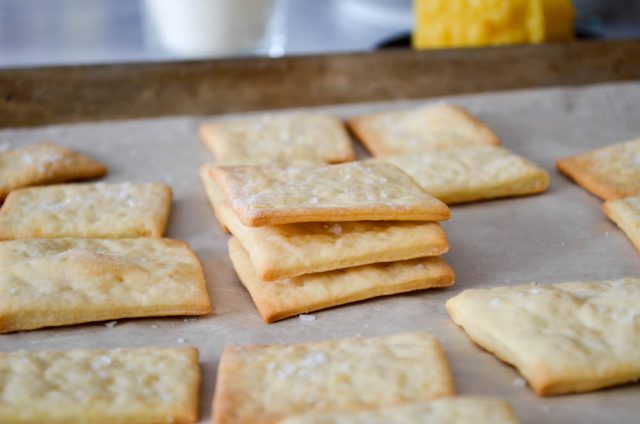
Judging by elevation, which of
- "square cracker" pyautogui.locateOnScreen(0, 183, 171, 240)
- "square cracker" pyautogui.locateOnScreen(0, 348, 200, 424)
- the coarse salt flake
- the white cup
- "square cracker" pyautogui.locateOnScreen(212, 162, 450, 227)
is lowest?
the coarse salt flake

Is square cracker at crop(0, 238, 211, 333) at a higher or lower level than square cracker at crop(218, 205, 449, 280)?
lower

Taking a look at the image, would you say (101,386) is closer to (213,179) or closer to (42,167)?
(213,179)

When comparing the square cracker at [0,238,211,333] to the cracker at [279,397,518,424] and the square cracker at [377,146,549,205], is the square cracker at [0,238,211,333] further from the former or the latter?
the square cracker at [377,146,549,205]

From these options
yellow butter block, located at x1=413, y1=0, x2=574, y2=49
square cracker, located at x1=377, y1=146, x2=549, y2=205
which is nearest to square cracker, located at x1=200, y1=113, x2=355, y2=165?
square cracker, located at x1=377, y1=146, x2=549, y2=205

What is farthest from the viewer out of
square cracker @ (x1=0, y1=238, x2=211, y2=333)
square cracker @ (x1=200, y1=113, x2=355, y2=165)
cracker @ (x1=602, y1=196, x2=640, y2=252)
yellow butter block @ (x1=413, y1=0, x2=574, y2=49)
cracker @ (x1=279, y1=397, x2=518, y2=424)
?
yellow butter block @ (x1=413, y1=0, x2=574, y2=49)

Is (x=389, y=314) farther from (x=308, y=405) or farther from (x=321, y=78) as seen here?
(x=321, y=78)

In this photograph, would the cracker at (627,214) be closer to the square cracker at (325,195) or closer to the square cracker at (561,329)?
the square cracker at (561,329)
